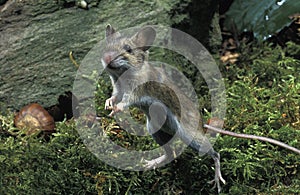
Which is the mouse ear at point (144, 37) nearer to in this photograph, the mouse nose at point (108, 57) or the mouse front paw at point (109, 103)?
the mouse nose at point (108, 57)

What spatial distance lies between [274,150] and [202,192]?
20.3 inches

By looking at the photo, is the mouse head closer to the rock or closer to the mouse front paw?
the mouse front paw

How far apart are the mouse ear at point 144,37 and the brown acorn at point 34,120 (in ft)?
4.28

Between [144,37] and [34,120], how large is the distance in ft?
4.56

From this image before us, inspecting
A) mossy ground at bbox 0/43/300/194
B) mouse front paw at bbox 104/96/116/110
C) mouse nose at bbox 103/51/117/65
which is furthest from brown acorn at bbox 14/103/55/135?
mouse nose at bbox 103/51/117/65

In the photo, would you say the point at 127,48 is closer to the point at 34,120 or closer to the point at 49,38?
the point at 34,120

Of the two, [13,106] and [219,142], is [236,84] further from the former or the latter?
[13,106]

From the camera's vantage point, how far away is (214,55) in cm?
455

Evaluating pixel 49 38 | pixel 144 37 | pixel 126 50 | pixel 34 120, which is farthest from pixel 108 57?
pixel 49 38

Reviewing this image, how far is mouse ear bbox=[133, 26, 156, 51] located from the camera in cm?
268

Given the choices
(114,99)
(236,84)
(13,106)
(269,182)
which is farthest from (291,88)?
(13,106)

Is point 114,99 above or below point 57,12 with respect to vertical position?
above

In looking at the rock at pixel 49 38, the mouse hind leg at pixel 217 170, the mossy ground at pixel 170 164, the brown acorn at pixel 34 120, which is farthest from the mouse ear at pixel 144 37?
the rock at pixel 49 38

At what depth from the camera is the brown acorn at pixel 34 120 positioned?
12.3ft
